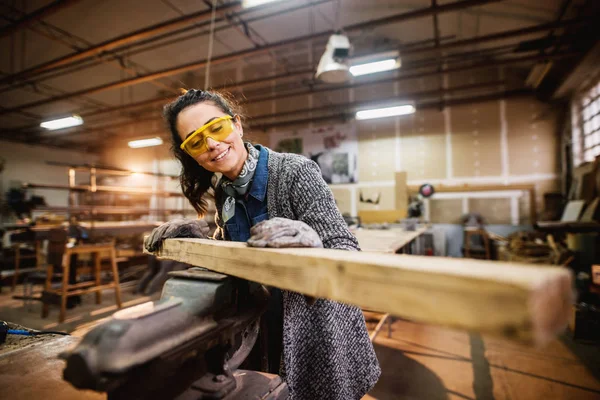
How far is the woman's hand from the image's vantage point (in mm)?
716

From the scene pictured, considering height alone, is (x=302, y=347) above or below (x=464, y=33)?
below

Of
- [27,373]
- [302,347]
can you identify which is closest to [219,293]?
[302,347]

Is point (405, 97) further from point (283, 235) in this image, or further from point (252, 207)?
point (283, 235)

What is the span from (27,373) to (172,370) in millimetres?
638

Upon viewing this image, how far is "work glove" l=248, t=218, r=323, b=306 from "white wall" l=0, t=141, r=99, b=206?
43.2 feet

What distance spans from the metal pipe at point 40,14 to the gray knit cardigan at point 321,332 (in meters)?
5.12

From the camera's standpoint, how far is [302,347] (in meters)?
1.05

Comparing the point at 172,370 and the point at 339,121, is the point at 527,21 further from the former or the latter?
the point at 172,370

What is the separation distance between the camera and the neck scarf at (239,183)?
124 cm

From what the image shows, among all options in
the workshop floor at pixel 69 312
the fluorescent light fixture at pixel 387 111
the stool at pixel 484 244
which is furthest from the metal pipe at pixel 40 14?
the stool at pixel 484 244

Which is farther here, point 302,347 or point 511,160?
point 511,160

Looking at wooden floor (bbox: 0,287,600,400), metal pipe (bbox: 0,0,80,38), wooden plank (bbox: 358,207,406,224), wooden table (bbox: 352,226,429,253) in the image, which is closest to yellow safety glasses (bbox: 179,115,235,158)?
wooden table (bbox: 352,226,429,253)

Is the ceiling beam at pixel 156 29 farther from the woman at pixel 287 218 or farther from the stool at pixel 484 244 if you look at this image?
the stool at pixel 484 244

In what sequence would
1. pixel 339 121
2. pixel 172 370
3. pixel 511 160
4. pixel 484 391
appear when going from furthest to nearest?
pixel 339 121
pixel 511 160
pixel 484 391
pixel 172 370
